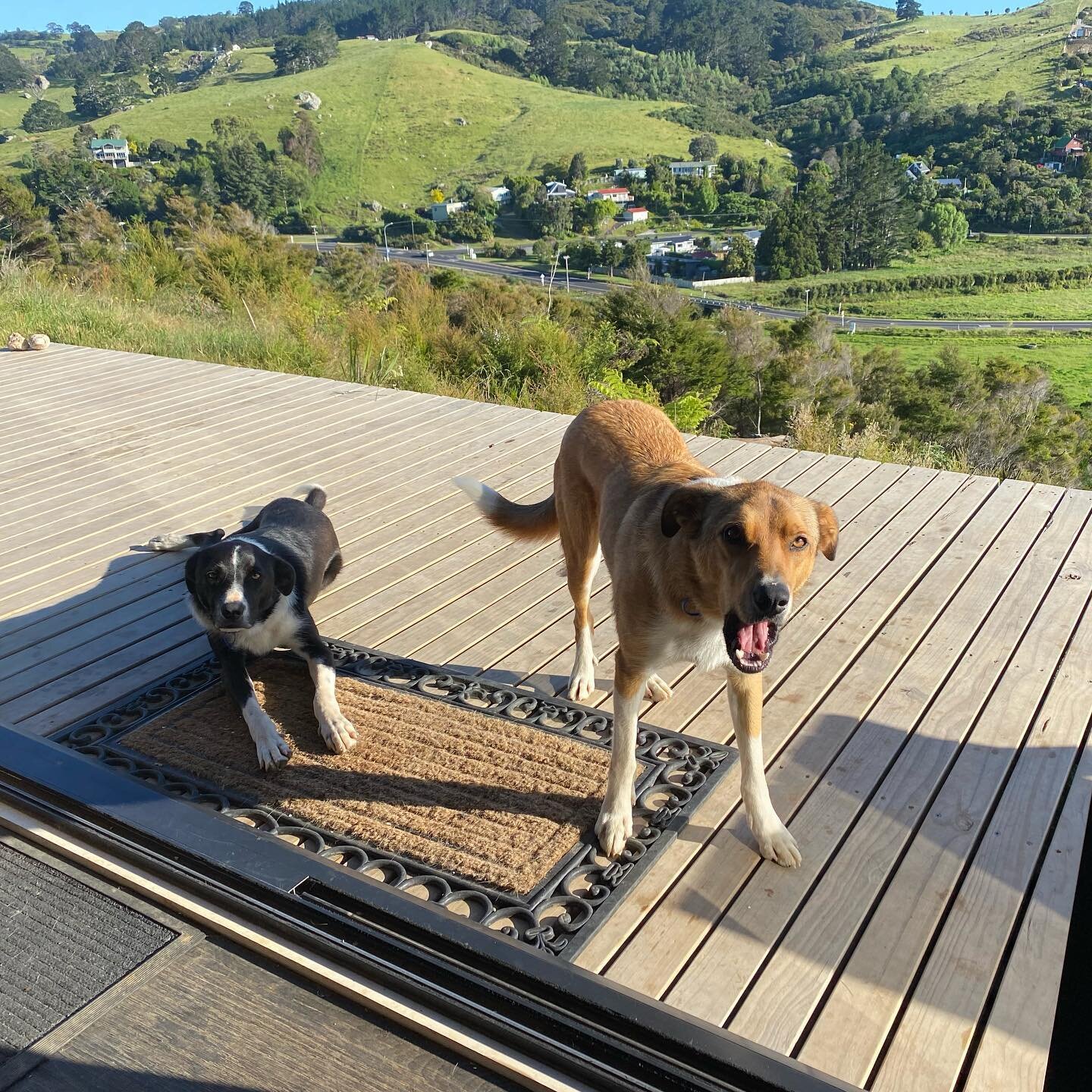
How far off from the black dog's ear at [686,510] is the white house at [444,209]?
74.4 m

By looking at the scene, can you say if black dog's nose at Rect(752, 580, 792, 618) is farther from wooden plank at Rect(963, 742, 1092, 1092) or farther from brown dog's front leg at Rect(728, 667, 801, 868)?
wooden plank at Rect(963, 742, 1092, 1092)

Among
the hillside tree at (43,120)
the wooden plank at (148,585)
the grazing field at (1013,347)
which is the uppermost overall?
the hillside tree at (43,120)

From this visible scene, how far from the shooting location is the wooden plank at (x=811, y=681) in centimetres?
209

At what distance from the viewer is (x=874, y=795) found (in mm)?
2582

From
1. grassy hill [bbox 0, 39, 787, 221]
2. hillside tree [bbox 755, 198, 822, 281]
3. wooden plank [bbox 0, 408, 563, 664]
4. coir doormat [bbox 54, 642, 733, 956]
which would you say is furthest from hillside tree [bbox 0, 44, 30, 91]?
coir doormat [bbox 54, 642, 733, 956]

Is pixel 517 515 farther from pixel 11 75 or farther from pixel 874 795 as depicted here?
pixel 11 75

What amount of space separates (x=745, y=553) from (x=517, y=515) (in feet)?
5.33

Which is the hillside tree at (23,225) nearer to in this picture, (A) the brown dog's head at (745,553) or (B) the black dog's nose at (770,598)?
(A) the brown dog's head at (745,553)

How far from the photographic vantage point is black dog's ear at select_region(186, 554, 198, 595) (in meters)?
3.00

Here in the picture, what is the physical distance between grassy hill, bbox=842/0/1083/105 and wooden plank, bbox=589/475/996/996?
9304 cm

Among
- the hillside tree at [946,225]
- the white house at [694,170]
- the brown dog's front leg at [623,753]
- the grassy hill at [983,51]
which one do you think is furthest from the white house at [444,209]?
the brown dog's front leg at [623,753]

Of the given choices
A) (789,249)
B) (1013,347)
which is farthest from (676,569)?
(789,249)

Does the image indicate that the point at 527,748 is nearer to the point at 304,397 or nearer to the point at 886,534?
the point at 886,534

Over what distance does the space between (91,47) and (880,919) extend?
18919 centimetres
